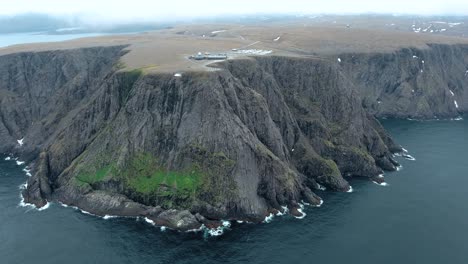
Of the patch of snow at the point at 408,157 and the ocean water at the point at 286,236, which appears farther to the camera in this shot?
the patch of snow at the point at 408,157

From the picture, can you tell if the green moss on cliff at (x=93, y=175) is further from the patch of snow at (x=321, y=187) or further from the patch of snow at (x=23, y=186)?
the patch of snow at (x=321, y=187)

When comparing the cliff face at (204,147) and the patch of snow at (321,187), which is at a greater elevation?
the cliff face at (204,147)

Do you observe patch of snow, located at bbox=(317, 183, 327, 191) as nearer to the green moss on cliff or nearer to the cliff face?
the cliff face

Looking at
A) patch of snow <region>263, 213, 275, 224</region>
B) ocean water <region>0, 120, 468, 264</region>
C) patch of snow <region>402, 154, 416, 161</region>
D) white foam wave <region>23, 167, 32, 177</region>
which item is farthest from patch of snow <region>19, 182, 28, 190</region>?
patch of snow <region>402, 154, 416, 161</region>

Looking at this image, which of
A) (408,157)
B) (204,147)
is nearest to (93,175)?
(204,147)

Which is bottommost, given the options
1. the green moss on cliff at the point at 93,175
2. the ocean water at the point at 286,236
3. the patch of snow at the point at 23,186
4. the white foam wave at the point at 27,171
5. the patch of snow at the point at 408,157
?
the ocean water at the point at 286,236

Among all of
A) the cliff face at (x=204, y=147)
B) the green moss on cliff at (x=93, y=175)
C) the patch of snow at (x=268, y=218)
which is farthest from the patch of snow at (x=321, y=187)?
the green moss on cliff at (x=93, y=175)

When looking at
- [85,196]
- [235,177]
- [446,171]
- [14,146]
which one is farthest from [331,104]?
[14,146]

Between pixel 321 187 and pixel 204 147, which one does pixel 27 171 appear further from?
pixel 321 187
